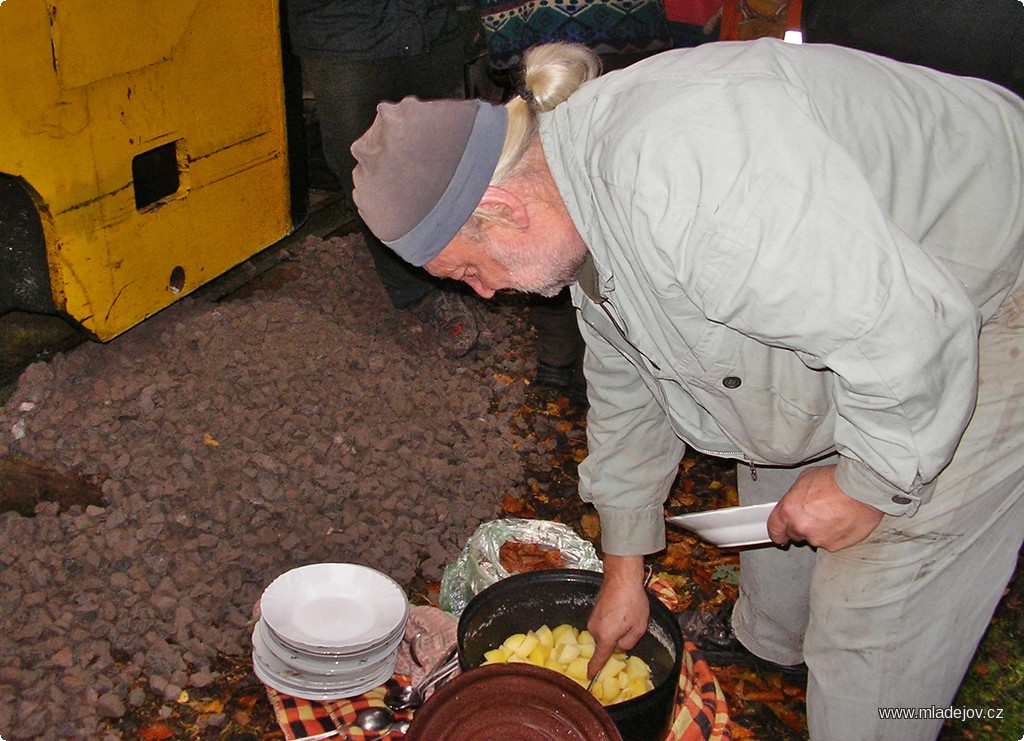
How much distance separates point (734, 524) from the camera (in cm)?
230

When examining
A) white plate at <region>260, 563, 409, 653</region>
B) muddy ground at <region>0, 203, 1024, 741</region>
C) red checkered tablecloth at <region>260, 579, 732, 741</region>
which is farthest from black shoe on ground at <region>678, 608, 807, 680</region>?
white plate at <region>260, 563, 409, 653</region>

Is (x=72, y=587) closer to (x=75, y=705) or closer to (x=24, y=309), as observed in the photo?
(x=75, y=705)

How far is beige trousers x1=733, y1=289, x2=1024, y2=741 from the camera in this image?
7.05ft

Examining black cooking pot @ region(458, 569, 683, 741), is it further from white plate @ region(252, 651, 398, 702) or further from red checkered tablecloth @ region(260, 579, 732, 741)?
white plate @ region(252, 651, 398, 702)

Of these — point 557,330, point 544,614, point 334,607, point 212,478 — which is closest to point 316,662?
point 334,607

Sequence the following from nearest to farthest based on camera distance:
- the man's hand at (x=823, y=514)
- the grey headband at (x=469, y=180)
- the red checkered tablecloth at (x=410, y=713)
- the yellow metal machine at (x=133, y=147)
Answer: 1. the grey headband at (x=469, y=180)
2. the man's hand at (x=823, y=514)
3. the red checkered tablecloth at (x=410, y=713)
4. the yellow metal machine at (x=133, y=147)

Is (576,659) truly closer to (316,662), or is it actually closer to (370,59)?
(316,662)

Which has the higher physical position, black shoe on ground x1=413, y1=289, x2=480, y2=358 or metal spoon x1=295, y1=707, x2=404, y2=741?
metal spoon x1=295, y1=707, x2=404, y2=741

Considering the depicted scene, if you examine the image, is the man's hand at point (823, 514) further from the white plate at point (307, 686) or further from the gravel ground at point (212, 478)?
the gravel ground at point (212, 478)

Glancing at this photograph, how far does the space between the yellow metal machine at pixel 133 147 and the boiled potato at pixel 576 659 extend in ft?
7.24

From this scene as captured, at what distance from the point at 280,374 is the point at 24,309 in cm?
104

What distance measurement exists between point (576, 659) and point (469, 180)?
56.5 inches

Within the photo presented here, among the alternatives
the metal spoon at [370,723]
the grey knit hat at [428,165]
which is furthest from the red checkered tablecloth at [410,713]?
the grey knit hat at [428,165]

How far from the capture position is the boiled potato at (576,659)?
→ 2.65 m
